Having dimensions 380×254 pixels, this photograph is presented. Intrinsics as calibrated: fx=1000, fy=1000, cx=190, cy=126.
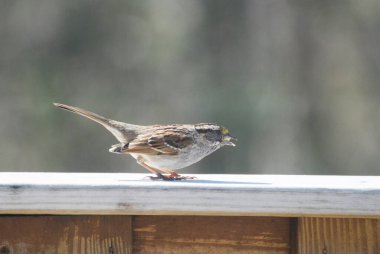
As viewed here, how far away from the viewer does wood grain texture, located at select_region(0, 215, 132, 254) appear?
3336 millimetres

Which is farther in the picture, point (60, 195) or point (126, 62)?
point (126, 62)

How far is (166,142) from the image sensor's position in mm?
6289

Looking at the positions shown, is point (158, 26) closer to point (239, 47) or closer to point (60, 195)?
point (239, 47)

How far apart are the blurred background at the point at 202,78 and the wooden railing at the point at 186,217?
43.8 feet

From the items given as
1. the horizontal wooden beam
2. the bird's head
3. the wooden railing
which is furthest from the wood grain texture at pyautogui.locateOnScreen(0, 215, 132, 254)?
the bird's head

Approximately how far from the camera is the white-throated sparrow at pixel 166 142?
20.2 ft

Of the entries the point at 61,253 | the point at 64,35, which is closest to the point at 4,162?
the point at 64,35

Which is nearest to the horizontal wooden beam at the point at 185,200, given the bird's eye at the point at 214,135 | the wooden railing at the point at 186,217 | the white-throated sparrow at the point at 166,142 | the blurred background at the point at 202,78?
the wooden railing at the point at 186,217

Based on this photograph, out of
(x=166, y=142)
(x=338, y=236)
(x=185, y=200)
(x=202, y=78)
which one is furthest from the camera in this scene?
(x=202, y=78)

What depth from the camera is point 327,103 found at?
63.3 ft

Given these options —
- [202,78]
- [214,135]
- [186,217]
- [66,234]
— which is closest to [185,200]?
[186,217]

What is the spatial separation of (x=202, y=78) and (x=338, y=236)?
50.5 ft

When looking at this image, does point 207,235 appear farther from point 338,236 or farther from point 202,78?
point 202,78

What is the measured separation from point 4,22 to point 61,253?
54.5 ft
